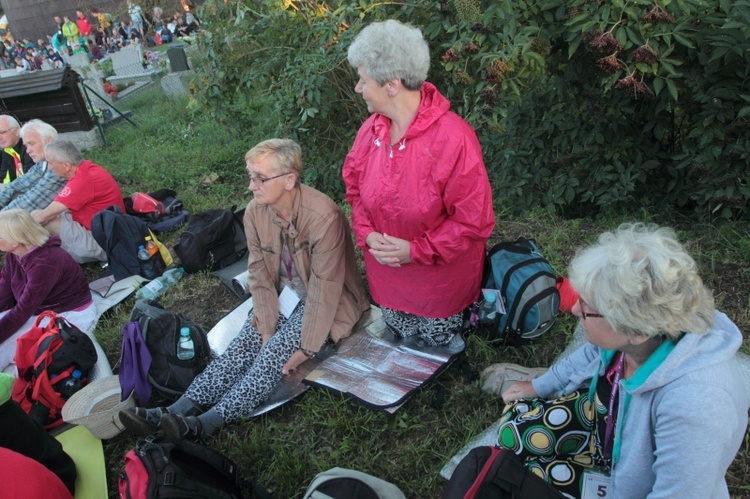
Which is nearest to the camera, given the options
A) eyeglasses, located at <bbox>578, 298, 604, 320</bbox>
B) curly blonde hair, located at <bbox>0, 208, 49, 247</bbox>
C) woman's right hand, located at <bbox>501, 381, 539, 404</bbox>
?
eyeglasses, located at <bbox>578, 298, 604, 320</bbox>

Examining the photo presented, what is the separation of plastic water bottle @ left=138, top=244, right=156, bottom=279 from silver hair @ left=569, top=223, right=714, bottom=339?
13.3 ft

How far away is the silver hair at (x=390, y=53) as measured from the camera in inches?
89.8

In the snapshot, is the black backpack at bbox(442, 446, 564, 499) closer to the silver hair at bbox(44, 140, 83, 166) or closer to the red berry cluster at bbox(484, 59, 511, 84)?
the red berry cluster at bbox(484, 59, 511, 84)

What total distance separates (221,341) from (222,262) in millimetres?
1125

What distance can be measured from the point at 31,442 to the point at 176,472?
975mm

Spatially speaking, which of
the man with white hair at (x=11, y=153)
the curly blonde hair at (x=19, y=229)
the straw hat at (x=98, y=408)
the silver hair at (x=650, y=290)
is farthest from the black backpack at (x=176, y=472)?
the man with white hair at (x=11, y=153)

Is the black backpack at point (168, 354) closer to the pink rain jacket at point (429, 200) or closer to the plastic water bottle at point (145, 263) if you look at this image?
the pink rain jacket at point (429, 200)

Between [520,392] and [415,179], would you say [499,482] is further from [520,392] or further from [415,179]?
[415,179]

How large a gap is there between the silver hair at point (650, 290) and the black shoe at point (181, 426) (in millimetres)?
1981

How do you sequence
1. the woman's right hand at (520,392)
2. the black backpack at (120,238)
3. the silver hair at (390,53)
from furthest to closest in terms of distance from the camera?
the black backpack at (120,238), the silver hair at (390,53), the woman's right hand at (520,392)

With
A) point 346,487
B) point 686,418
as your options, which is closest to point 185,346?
point 346,487

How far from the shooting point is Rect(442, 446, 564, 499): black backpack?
1.62m

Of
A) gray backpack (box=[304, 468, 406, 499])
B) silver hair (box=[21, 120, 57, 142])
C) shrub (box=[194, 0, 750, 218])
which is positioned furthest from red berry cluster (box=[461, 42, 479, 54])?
silver hair (box=[21, 120, 57, 142])

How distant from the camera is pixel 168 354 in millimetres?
3051
